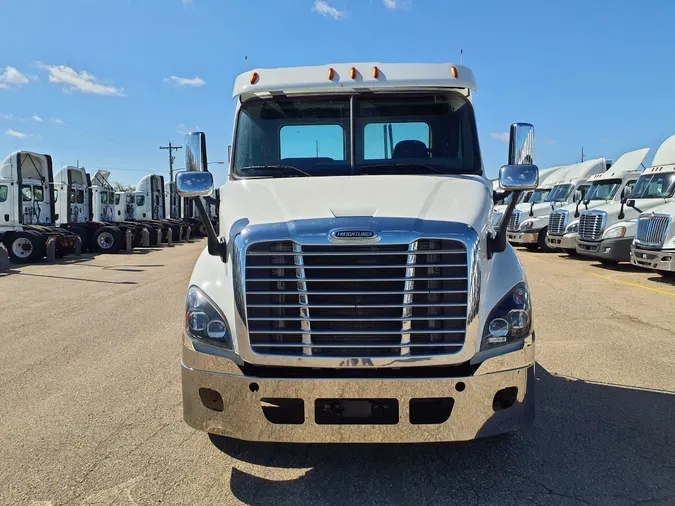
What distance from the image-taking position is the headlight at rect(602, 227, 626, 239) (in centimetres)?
1448

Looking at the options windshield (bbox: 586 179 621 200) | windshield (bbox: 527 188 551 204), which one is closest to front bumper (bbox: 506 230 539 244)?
windshield (bbox: 527 188 551 204)

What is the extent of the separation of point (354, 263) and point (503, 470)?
64.0 inches

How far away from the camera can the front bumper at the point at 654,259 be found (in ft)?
37.8

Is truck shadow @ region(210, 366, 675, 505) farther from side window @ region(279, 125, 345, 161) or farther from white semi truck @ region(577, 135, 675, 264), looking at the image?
white semi truck @ region(577, 135, 675, 264)

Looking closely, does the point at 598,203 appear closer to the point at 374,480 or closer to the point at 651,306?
the point at 651,306

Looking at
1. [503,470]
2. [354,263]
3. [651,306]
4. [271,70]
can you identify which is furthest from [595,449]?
[651,306]

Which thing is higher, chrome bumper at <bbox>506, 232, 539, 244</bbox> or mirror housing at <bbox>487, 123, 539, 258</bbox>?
mirror housing at <bbox>487, 123, 539, 258</bbox>

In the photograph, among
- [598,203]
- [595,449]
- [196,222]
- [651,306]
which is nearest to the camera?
[595,449]

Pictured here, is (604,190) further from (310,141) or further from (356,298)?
(356,298)

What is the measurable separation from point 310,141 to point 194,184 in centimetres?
109

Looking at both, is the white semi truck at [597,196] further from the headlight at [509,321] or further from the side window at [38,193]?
the side window at [38,193]

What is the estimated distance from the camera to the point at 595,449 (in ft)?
12.1

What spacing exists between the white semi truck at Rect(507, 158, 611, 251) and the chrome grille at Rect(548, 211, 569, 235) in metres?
1.39

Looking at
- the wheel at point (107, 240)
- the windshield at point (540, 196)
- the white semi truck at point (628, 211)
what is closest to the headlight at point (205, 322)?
the white semi truck at point (628, 211)
